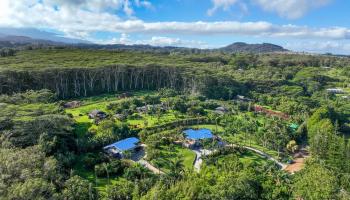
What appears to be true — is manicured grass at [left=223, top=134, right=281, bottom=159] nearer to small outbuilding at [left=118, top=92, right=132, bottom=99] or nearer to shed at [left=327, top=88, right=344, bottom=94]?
small outbuilding at [left=118, top=92, right=132, bottom=99]

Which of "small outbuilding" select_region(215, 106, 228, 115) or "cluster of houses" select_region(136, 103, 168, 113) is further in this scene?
"small outbuilding" select_region(215, 106, 228, 115)

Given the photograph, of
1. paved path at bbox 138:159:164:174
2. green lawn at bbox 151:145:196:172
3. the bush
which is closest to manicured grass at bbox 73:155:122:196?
the bush

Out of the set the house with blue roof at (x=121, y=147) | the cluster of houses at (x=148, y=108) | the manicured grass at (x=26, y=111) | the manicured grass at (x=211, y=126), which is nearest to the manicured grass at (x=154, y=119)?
the cluster of houses at (x=148, y=108)


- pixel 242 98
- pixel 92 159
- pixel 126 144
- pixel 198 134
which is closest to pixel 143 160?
pixel 126 144

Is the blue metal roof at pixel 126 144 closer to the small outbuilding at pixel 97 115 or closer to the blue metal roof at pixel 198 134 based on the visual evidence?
the blue metal roof at pixel 198 134

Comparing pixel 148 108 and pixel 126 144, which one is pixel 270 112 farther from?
pixel 126 144

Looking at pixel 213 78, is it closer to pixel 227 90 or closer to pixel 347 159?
pixel 227 90

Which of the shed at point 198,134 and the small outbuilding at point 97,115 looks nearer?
the shed at point 198,134
